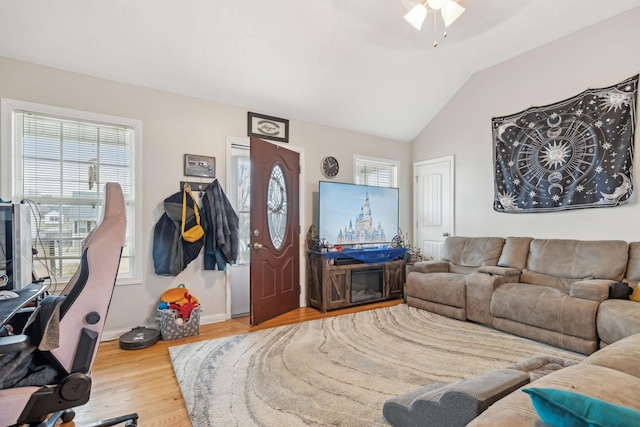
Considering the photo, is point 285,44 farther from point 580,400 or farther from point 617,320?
point 617,320

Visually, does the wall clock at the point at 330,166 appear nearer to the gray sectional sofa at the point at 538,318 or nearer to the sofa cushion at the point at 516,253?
the gray sectional sofa at the point at 538,318

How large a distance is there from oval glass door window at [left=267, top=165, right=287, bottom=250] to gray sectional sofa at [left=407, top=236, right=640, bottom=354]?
1765 millimetres

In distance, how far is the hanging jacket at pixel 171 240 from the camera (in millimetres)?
3332

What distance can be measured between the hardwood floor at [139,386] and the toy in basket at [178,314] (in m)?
0.08

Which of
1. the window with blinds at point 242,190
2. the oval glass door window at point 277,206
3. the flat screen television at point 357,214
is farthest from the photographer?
the flat screen television at point 357,214

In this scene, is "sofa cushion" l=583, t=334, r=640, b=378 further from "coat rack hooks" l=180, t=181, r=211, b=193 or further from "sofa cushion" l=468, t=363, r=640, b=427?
"coat rack hooks" l=180, t=181, r=211, b=193

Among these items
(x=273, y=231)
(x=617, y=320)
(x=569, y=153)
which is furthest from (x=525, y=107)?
(x=273, y=231)

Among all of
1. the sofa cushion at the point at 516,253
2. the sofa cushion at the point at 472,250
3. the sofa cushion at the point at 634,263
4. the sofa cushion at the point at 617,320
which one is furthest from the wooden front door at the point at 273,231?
the sofa cushion at the point at 634,263

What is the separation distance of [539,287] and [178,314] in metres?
3.54

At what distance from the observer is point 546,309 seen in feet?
9.70

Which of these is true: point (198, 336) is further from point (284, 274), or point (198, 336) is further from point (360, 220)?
point (360, 220)

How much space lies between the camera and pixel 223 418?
188 centimetres

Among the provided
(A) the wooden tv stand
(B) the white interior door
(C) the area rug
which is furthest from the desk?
(B) the white interior door

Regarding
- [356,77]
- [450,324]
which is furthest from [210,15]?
[450,324]
